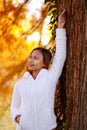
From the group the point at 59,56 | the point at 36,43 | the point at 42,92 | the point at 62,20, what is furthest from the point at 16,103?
the point at 36,43

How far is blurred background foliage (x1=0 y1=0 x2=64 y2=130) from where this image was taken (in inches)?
186

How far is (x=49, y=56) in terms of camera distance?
98.5 inches

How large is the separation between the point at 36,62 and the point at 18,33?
2.48m

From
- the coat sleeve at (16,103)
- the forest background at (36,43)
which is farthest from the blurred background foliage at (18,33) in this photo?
the coat sleeve at (16,103)

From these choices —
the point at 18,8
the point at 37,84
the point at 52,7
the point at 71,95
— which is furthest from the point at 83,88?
the point at 18,8

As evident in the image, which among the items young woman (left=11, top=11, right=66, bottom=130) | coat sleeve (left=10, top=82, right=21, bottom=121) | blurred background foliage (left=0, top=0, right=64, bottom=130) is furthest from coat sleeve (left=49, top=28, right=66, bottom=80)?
blurred background foliage (left=0, top=0, right=64, bottom=130)

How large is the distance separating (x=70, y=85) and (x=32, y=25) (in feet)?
8.25

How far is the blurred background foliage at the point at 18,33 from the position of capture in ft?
15.5

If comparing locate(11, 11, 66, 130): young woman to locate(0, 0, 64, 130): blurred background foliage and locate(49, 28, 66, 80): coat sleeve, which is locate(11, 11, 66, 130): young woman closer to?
locate(49, 28, 66, 80): coat sleeve

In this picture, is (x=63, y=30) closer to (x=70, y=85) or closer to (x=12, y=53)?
(x=70, y=85)

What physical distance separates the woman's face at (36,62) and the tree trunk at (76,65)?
0.49 feet

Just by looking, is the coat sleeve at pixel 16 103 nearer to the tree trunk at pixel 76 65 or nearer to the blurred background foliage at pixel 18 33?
the tree trunk at pixel 76 65

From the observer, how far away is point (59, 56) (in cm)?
237

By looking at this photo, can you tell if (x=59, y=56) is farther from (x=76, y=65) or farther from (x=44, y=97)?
(x=44, y=97)
